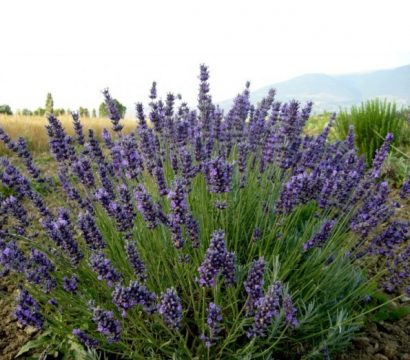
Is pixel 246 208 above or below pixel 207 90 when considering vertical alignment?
below

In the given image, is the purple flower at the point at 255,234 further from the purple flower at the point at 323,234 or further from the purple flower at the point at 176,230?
the purple flower at the point at 176,230

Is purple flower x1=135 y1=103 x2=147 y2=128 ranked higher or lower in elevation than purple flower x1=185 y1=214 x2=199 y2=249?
higher

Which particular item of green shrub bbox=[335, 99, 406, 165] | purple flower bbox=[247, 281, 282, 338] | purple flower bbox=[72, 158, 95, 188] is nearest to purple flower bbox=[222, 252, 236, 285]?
purple flower bbox=[247, 281, 282, 338]

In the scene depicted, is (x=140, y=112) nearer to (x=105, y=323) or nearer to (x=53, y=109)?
(x=105, y=323)

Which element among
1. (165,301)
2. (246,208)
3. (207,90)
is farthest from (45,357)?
Answer: (207,90)

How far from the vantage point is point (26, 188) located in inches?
90.3

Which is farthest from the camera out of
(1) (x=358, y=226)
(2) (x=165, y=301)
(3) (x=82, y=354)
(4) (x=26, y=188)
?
(4) (x=26, y=188)

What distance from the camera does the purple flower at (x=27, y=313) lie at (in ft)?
5.10

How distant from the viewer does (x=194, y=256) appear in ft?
7.17

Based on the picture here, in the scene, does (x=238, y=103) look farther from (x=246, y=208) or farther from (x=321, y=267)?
(x=321, y=267)

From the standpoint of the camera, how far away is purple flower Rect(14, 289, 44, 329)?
156cm

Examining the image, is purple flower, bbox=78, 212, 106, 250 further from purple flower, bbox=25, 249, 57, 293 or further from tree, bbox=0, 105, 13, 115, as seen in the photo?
tree, bbox=0, 105, 13, 115

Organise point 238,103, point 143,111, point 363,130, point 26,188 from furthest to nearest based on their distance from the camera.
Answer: point 363,130, point 238,103, point 143,111, point 26,188

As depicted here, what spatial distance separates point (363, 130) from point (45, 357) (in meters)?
5.76
